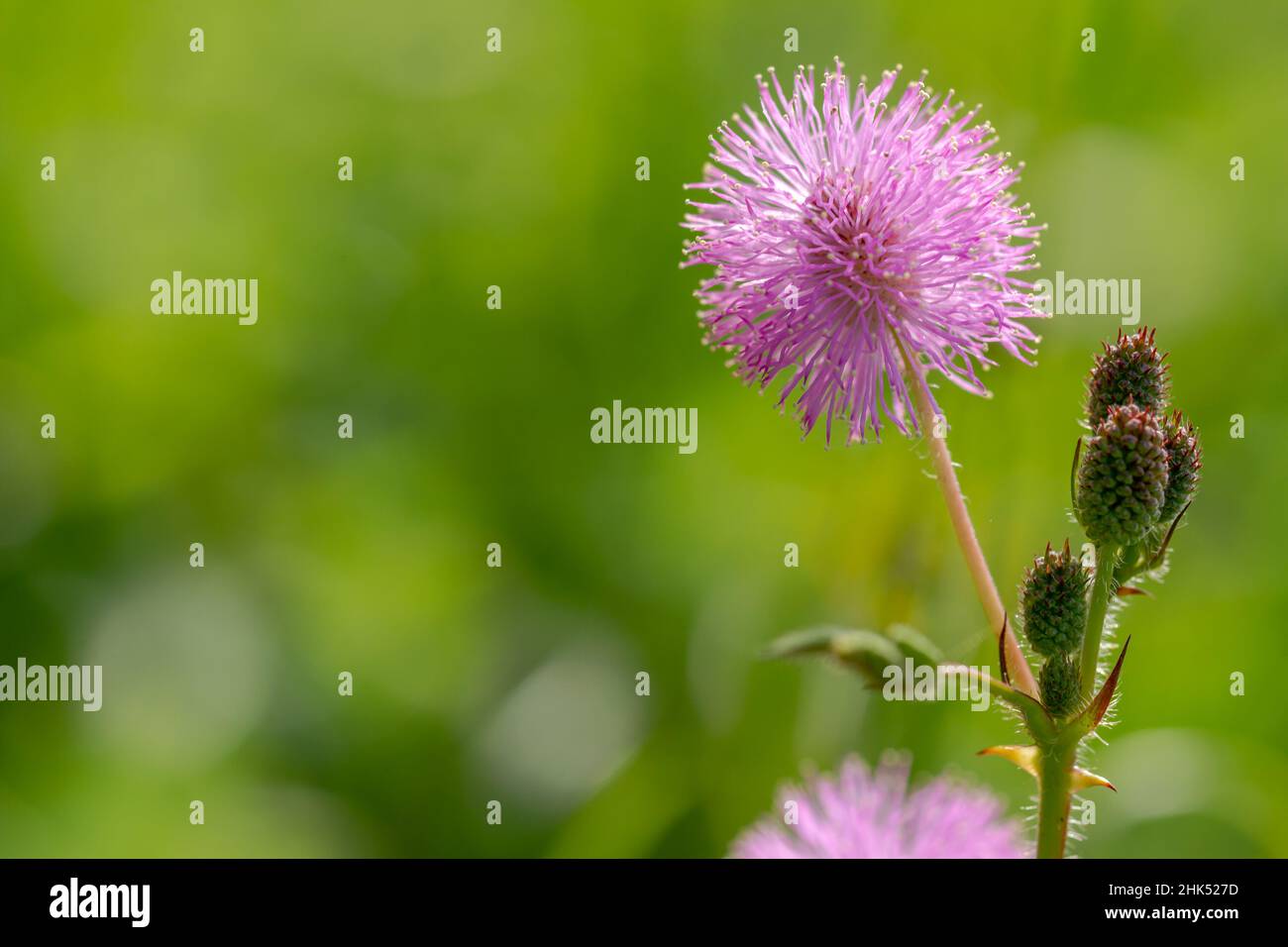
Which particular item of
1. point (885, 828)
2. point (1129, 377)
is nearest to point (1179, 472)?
point (1129, 377)

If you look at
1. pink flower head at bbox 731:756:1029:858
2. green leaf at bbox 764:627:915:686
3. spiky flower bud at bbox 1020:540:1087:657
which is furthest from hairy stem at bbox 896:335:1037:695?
pink flower head at bbox 731:756:1029:858

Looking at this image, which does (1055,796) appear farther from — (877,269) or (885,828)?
(877,269)

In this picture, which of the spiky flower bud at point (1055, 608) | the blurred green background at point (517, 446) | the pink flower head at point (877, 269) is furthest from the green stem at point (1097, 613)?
the blurred green background at point (517, 446)

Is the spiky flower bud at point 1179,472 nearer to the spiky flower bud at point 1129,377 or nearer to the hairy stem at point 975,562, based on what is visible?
the spiky flower bud at point 1129,377

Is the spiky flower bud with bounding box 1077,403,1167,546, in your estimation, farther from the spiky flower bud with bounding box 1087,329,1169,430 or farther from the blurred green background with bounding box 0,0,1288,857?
the blurred green background with bounding box 0,0,1288,857

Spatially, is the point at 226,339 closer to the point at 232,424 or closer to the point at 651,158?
the point at 232,424

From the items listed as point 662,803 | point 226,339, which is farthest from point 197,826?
point 226,339
